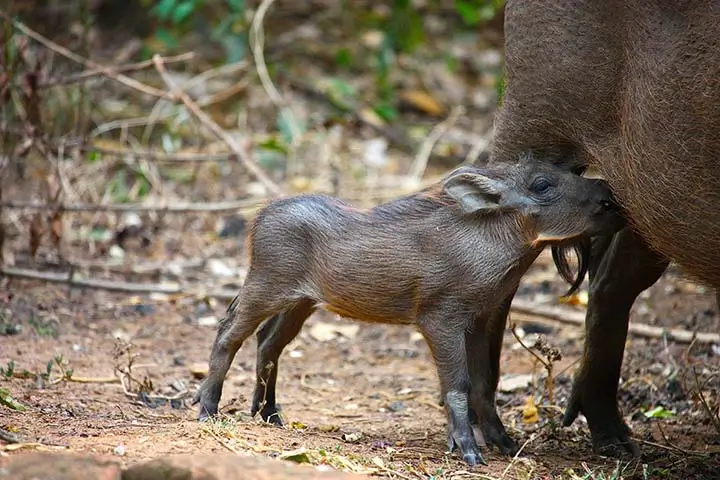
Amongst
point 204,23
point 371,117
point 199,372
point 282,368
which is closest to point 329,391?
point 282,368

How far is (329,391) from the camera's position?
19.2 ft

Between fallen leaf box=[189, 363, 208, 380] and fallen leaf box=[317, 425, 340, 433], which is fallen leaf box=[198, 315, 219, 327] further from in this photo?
fallen leaf box=[317, 425, 340, 433]

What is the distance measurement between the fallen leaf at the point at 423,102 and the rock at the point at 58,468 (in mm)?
8164

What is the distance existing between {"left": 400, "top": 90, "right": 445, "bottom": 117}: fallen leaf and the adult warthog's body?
618cm

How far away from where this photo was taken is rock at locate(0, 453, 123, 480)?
3107 millimetres

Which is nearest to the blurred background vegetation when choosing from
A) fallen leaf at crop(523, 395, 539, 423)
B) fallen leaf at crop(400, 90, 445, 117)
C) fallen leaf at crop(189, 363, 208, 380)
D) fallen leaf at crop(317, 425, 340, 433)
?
fallen leaf at crop(400, 90, 445, 117)

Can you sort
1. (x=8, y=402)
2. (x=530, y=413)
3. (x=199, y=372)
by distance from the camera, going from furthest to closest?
1. (x=199, y=372)
2. (x=530, y=413)
3. (x=8, y=402)

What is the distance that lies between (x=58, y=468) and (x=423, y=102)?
8.35 metres

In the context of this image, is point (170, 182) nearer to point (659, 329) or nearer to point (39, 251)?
point (39, 251)

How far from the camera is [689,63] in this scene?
4195mm

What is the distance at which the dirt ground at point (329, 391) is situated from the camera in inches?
160

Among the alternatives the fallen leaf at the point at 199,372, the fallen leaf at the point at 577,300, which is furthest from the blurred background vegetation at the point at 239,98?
the fallen leaf at the point at 577,300

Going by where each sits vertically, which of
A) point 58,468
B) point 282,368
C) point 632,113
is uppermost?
point 632,113

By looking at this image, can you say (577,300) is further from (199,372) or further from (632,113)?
(632,113)
